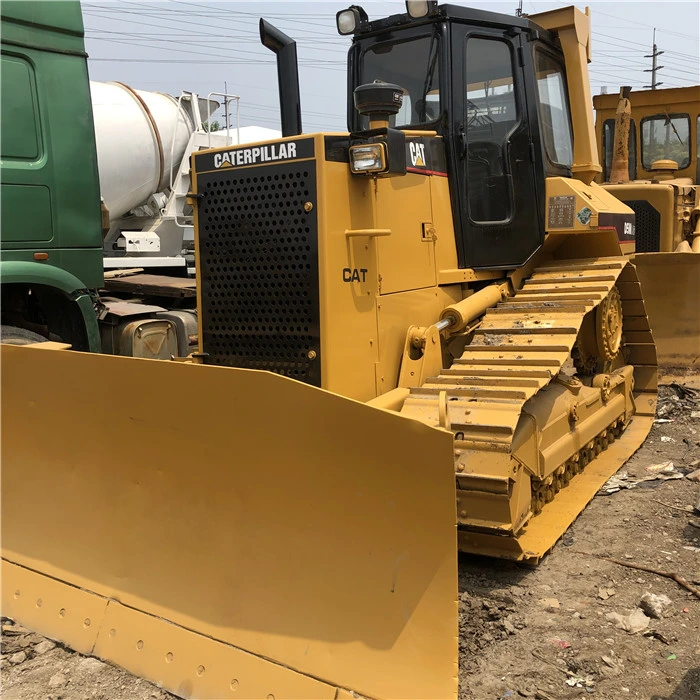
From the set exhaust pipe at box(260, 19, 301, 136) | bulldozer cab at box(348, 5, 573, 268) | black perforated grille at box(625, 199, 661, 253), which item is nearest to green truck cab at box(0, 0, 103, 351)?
exhaust pipe at box(260, 19, 301, 136)

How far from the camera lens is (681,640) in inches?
124

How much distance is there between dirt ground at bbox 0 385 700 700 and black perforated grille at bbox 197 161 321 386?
4.54 feet

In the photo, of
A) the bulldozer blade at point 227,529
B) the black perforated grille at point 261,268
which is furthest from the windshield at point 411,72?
the bulldozer blade at point 227,529

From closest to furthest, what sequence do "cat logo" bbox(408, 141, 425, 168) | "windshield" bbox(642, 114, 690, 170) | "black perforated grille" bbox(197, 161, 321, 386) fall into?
1. "black perforated grille" bbox(197, 161, 321, 386)
2. "cat logo" bbox(408, 141, 425, 168)
3. "windshield" bbox(642, 114, 690, 170)

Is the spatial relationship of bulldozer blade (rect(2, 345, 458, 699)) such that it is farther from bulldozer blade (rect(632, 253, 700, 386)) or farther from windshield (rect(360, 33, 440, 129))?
bulldozer blade (rect(632, 253, 700, 386))

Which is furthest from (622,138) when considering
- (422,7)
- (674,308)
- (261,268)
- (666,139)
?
(261,268)

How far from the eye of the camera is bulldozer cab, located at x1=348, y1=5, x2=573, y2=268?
452cm

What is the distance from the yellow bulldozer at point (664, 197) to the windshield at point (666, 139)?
0.04 ft

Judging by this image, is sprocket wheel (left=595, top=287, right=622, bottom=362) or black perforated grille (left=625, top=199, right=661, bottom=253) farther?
black perforated grille (left=625, top=199, right=661, bottom=253)

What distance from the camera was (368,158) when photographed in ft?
12.0

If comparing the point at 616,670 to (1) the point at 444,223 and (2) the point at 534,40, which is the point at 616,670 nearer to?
(1) the point at 444,223

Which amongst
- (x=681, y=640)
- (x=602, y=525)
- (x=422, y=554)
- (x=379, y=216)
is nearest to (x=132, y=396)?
(x=422, y=554)

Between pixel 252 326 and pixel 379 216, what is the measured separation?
883 mm

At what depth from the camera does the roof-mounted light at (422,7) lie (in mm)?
4439
